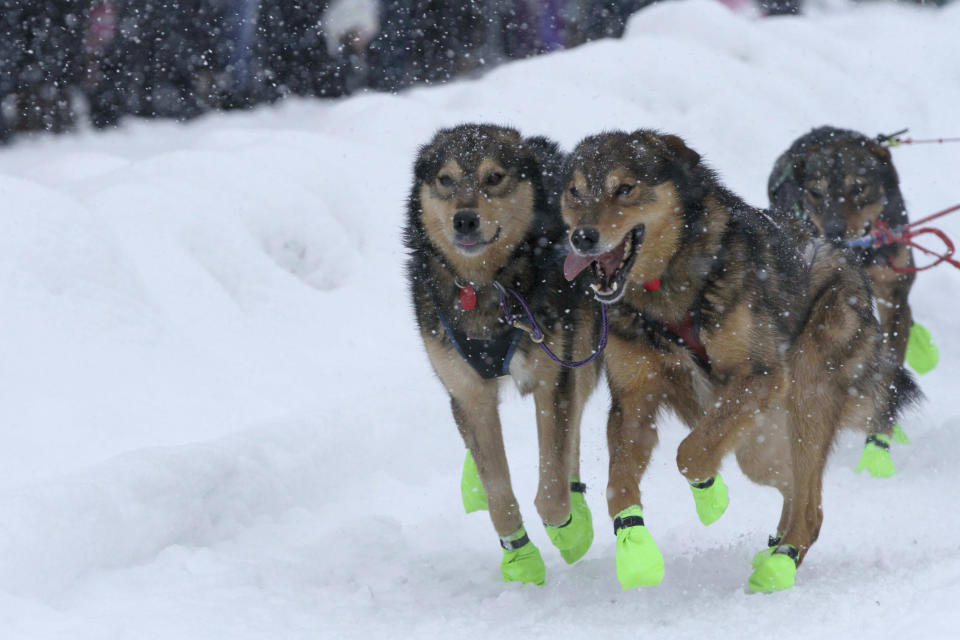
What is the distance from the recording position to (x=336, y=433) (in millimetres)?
4992

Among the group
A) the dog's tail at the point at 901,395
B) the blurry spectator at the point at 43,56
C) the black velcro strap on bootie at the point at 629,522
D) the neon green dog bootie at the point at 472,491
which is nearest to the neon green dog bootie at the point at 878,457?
the dog's tail at the point at 901,395

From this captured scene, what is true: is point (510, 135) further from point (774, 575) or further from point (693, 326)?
point (774, 575)

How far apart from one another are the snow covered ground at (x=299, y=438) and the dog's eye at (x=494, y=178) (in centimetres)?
146

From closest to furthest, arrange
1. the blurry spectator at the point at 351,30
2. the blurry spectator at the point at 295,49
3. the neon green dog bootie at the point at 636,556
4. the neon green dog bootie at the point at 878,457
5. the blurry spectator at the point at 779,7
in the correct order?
1. the neon green dog bootie at the point at 636,556
2. the neon green dog bootie at the point at 878,457
3. the blurry spectator at the point at 295,49
4. the blurry spectator at the point at 351,30
5. the blurry spectator at the point at 779,7

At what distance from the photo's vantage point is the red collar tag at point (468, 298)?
361 centimetres

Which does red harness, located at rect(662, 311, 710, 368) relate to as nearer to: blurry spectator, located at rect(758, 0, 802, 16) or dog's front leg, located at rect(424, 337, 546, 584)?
dog's front leg, located at rect(424, 337, 546, 584)

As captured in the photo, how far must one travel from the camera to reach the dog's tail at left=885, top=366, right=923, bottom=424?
4.14 metres

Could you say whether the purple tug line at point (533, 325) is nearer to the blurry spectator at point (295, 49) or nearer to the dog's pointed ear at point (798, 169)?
the dog's pointed ear at point (798, 169)

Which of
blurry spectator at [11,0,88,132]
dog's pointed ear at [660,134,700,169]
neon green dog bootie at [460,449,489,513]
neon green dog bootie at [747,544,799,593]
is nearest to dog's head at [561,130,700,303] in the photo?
dog's pointed ear at [660,134,700,169]

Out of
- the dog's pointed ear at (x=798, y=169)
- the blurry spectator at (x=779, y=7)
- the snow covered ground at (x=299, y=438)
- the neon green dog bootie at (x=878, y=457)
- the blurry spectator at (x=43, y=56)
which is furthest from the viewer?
the blurry spectator at (x=779, y=7)

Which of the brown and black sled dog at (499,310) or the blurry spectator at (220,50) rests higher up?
the blurry spectator at (220,50)

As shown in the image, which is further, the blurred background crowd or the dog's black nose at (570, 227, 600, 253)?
the blurred background crowd

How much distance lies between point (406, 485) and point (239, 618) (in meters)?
1.91

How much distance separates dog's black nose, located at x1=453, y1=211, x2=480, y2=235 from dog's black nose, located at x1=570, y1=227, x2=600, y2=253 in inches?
20.6
